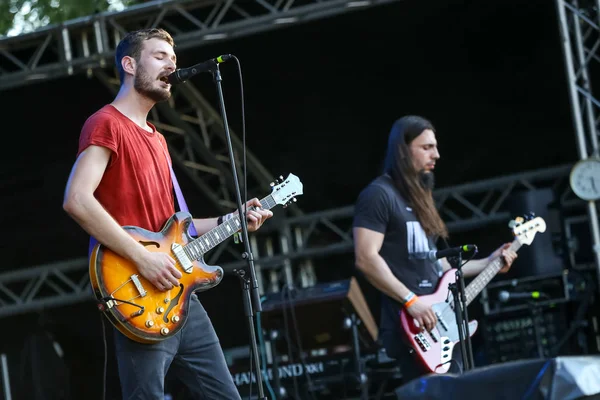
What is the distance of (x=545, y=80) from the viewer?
8391 mm

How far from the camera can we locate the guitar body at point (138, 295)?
348 centimetres

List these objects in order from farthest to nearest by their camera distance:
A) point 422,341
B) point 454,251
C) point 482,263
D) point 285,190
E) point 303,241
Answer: point 303,241 < point 482,263 < point 422,341 < point 454,251 < point 285,190

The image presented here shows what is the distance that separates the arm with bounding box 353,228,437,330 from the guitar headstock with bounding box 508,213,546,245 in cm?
116

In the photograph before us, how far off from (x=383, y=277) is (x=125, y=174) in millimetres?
1827

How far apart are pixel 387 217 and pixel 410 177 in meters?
0.33

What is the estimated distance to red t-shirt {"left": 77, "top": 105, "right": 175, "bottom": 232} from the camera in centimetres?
364

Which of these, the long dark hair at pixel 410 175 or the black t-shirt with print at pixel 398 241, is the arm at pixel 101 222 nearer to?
the black t-shirt with print at pixel 398 241

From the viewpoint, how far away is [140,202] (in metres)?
3.69

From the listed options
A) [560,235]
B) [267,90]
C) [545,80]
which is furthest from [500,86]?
[267,90]

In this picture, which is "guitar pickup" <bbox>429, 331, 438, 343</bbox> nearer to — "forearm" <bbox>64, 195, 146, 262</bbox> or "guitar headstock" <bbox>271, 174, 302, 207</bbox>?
"guitar headstock" <bbox>271, 174, 302, 207</bbox>

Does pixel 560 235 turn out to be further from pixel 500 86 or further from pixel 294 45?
pixel 294 45

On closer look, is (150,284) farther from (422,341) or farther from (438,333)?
(438,333)

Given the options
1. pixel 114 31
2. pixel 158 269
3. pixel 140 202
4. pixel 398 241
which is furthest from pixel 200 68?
pixel 114 31

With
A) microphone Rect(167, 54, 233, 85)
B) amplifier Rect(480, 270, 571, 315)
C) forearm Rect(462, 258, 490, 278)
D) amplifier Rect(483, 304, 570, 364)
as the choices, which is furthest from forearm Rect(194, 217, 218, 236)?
amplifier Rect(483, 304, 570, 364)
